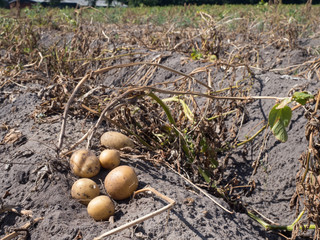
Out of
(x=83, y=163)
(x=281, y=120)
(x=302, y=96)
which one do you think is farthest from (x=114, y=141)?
(x=302, y=96)

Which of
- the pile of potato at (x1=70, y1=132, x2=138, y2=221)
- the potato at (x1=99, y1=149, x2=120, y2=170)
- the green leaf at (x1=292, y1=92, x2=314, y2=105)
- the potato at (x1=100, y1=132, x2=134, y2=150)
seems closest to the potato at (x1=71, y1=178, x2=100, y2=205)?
the pile of potato at (x1=70, y1=132, x2=138, y2=221)

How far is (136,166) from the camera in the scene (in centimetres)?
197

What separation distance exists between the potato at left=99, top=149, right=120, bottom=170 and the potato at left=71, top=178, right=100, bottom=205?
16 cm

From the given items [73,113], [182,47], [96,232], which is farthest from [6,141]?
[182,47]

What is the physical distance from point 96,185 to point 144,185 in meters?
0.26

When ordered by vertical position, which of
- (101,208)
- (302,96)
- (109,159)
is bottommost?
(101,208)

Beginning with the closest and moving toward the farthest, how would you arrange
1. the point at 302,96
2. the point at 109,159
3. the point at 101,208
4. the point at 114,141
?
1. the point at 302,96
2. the point at 101,208
3. the point at 109,159
4. the point at 114,141

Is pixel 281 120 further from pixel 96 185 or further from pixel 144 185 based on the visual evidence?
pixel 96 185

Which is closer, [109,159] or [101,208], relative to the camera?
[101,208]

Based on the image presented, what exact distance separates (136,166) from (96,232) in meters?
0.51

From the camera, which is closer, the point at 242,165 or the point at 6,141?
the point at 6,141

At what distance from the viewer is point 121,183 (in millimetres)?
1690

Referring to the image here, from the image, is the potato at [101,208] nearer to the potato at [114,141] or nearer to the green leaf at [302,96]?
the potato at [114,141]

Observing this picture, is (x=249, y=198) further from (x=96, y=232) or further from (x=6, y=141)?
(x=6, y=141)
